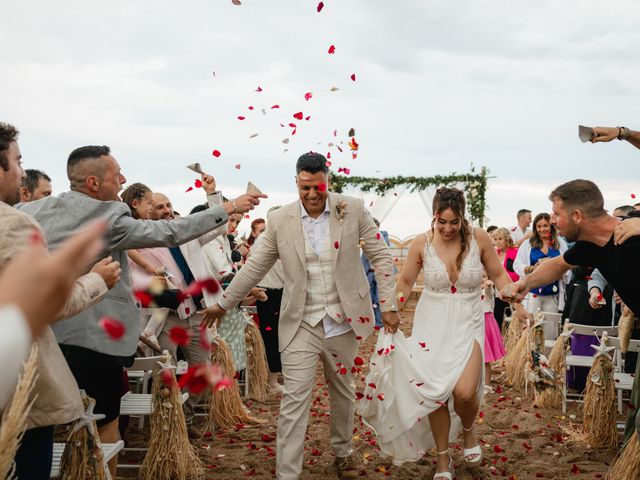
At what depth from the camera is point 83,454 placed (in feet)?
11.7

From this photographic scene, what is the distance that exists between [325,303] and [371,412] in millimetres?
1083

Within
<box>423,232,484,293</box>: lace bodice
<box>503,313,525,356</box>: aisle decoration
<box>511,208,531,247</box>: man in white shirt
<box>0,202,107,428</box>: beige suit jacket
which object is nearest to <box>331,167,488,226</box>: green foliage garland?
<box>511,208,531,247</box>: man in white shirt

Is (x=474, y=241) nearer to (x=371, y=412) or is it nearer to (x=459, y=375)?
(x=459, y=375)

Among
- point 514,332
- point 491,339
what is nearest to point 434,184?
point 514,332

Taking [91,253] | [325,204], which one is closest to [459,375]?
[325,204]

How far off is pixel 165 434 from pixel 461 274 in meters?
2.66

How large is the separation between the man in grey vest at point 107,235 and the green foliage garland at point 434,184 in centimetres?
1609

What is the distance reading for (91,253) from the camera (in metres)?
0.89

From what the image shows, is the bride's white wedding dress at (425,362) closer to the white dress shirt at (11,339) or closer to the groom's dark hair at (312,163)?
the groom's dark hair at (312,163)

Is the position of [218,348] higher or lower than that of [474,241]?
lower

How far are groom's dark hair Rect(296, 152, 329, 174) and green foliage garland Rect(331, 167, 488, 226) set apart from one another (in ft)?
48.7

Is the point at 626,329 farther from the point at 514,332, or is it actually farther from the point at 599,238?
the point at 514,332

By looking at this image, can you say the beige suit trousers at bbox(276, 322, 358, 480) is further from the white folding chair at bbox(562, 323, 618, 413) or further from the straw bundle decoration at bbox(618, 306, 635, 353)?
the white folding chair at bbox(562, 323, 618, 413)

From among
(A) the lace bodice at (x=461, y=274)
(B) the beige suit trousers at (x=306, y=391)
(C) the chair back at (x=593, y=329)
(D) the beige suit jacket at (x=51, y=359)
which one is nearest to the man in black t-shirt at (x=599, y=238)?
(A) the lace bodice at (x=461, y=274)
